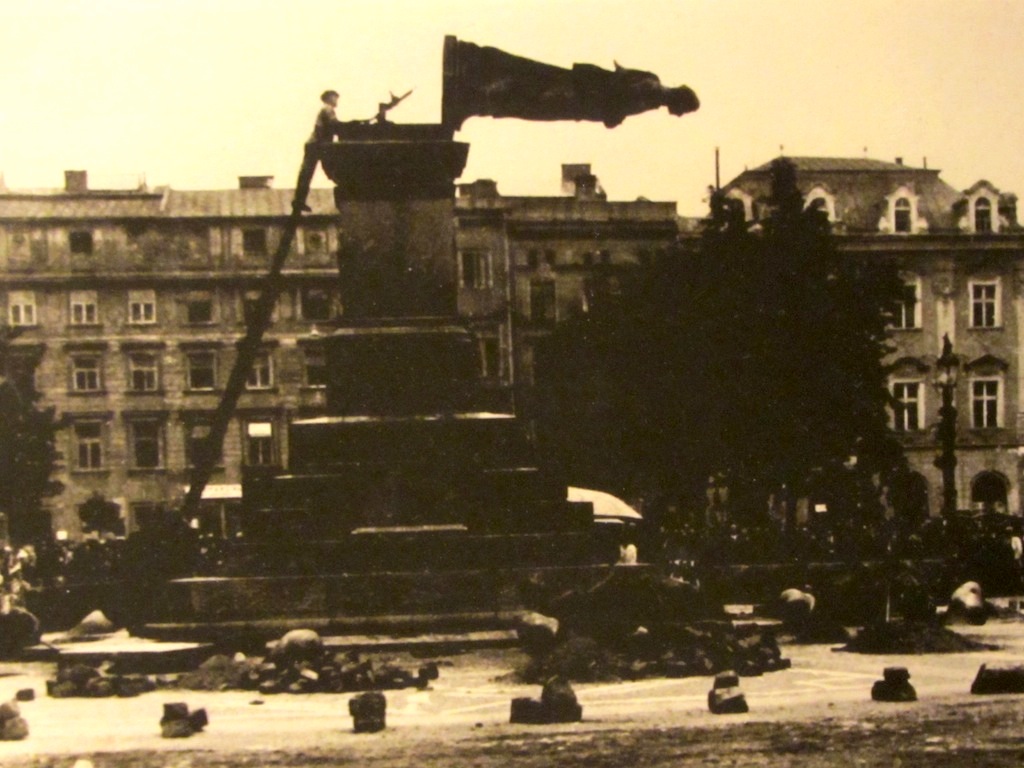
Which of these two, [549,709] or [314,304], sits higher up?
[314,304]

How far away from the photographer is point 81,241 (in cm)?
4116

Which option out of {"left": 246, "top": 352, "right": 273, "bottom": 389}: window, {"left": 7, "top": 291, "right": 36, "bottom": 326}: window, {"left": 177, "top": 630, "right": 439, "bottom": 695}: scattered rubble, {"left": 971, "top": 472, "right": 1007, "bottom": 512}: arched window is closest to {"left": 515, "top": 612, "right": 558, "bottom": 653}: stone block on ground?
{"left": 177, "top": 630, "right": 439, "bottom": 695}: scattered rubble

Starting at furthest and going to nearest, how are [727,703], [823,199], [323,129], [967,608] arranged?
1. [823,199]
2. [967,608]
3. [323,129]
4. [727,703]

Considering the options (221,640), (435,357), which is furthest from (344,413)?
(221,640)

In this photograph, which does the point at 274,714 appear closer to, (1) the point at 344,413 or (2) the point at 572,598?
(2) the point at 572,598

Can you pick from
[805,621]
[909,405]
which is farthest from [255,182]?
[805,621]

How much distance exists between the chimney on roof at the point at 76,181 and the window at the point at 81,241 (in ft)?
3.27

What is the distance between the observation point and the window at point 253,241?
43.3m

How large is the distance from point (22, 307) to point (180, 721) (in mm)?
33723

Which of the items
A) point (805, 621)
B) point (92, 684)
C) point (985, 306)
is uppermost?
point (985, 306)

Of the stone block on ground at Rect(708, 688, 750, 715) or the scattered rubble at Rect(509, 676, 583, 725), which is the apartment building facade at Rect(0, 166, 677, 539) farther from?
the scattered rubble at Rect(509, 676, 583, 725)

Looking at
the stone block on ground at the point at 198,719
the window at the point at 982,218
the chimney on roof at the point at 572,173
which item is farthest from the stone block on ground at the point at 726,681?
the chimney on roof at the point at 572,173

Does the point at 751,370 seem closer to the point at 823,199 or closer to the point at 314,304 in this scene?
the point at 823,199

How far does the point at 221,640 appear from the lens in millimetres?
12391
